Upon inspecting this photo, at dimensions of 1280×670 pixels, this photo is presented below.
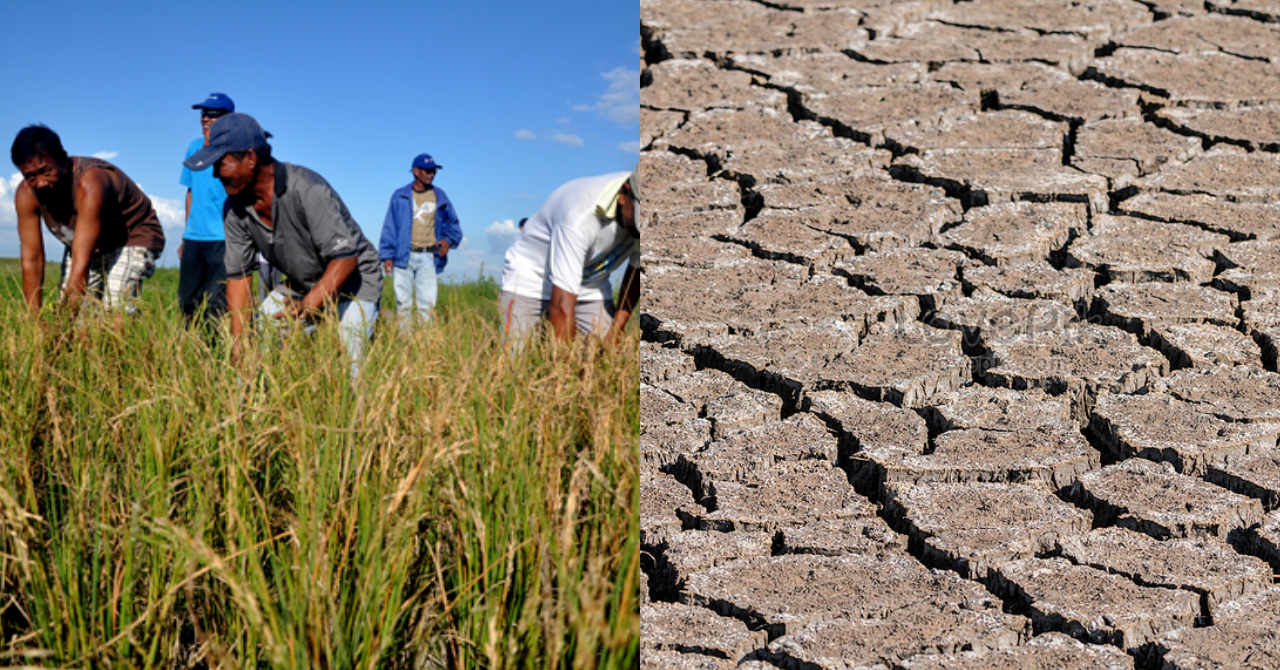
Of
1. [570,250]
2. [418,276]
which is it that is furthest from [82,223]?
[418,276]

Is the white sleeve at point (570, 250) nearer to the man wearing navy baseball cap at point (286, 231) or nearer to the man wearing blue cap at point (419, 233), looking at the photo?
the man wearing navy baseball cap at point (286, 231)

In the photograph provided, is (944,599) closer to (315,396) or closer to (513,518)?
(513,518)

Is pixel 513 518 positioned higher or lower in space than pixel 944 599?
higher

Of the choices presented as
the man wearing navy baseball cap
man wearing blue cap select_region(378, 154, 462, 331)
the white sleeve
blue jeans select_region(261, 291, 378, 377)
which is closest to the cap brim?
the man wearing navy baseball cap

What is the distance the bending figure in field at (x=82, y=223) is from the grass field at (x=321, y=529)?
1.25ft

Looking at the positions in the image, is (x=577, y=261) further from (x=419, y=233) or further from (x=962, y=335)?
(x=419, y=233)

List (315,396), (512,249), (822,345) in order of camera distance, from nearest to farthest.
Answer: (315,396)
(822,345)
(512,249)

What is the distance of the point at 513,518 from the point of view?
1179mm

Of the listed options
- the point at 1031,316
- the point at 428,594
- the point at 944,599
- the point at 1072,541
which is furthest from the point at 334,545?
the point at 1031,316

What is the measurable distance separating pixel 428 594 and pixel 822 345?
3.36 ft

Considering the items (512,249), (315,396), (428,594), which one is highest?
(512,249)

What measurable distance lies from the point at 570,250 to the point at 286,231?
692 mm

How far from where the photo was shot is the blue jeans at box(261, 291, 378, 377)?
188 centimetres

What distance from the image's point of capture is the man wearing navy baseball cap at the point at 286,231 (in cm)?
227
